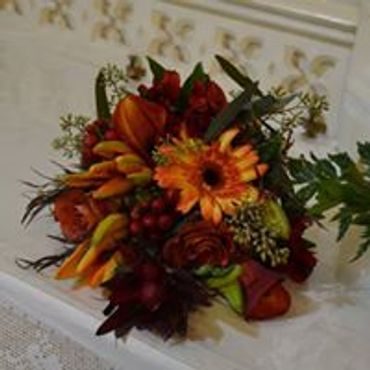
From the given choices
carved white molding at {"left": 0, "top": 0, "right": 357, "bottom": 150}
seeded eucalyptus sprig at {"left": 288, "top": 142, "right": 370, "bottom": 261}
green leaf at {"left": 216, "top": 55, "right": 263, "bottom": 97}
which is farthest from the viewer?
carved white molding at {"left": 0, "top": 0, "right": 357, "bottom": 150}

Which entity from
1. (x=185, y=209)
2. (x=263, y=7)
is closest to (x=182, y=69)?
(x=263, y=7)

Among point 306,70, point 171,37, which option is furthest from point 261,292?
point 171,37

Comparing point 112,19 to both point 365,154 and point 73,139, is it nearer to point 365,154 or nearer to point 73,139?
point 73,139

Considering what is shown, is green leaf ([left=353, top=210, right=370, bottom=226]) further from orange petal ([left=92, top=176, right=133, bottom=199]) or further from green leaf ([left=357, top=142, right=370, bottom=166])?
orange petal ([left=92, top=176, right=133, bottom=199])

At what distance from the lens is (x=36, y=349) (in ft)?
2.59

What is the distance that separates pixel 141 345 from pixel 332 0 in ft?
1.94

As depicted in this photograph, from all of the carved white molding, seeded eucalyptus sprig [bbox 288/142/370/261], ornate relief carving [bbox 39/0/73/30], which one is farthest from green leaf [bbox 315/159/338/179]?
ornate relief carving [bbox 39/0/73/30]

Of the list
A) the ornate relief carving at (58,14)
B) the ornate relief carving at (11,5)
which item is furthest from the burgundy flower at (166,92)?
the ornate relief carving at (11,5)

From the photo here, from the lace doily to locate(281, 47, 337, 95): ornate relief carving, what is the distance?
54 centimetres

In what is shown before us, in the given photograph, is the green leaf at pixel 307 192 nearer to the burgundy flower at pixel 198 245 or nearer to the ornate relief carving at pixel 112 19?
the burgundy flower at pixel 198 245

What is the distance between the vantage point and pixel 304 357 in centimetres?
73

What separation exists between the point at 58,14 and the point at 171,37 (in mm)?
274

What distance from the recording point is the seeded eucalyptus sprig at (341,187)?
71 centimetres

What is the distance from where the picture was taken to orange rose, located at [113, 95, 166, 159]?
0.79m
